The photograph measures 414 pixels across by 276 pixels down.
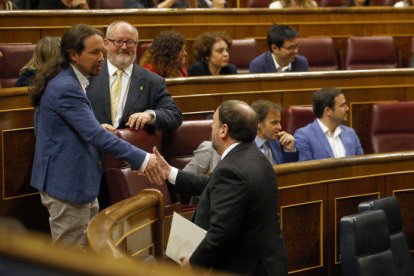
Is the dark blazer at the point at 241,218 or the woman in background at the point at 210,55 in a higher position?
the woman in background at the point at 210,55

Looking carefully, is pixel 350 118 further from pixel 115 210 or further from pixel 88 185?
pixel 115 210

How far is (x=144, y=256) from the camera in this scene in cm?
120

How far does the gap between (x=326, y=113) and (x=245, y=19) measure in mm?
970

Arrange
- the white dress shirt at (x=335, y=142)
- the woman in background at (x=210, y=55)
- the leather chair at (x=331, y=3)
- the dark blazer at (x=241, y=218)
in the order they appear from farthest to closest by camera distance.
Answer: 1. the leather chair at (x=331, y=3)
2. the woman in background at (x=210, y=55)
3. the white dress shirt at (x=335, y=142)
4. the dark blazer at (x=241, y=218)

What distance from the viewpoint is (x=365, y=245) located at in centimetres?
176

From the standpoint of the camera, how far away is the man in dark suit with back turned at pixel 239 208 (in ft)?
4.16

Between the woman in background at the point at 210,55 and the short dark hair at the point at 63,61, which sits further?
the woman in background at the point at 210,55

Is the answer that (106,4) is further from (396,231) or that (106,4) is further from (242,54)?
(396,231)

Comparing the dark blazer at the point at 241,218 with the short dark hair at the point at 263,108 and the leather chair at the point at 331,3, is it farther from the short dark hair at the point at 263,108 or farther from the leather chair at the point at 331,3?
the leather chair at the point at 331,3

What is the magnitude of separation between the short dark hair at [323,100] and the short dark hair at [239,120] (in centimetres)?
94

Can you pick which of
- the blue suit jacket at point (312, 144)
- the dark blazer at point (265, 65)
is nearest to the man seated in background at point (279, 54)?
the dark blazer at point (265, 65)

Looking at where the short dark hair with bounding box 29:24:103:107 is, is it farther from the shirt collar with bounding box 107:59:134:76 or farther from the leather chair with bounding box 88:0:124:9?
the leather chair with bounding box 88:0:124:9

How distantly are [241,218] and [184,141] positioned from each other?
27.4 inches

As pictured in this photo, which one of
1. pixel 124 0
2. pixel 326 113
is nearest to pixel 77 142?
pixel 326 113
